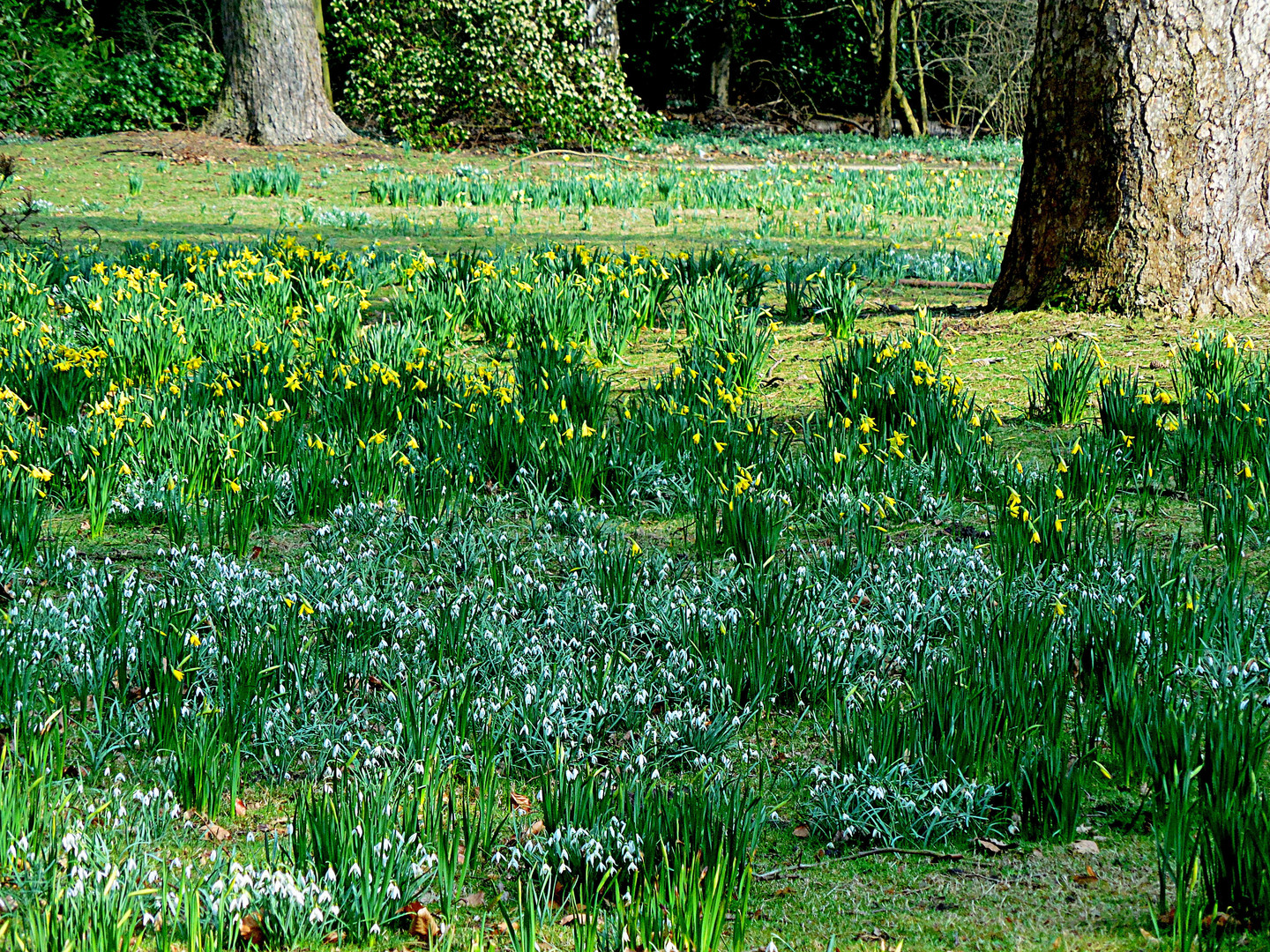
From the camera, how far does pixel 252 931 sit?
77.8 inches

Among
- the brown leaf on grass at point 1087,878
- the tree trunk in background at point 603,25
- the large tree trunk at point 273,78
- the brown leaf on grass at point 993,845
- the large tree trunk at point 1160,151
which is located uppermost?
the tree trunk in background at point 603,25

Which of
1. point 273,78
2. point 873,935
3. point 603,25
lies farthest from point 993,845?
point 603,25

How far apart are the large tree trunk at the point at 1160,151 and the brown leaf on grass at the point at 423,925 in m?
5.01

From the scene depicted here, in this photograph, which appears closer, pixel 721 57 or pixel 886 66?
pixel 886 66

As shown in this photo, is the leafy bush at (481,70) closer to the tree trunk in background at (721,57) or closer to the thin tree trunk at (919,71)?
the thin tree trunk at (919,71)

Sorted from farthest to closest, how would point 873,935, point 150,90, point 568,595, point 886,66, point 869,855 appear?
point 886,66 < point 150,90 < point 568,595 < point 869,855 < point 873,935

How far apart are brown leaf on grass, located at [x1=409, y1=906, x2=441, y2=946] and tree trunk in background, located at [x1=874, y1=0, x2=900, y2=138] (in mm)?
22513

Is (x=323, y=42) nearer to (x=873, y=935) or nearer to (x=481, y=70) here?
(x=481, y=70)

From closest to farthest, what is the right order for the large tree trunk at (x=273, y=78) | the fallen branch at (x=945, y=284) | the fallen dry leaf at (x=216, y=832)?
the fallen dry leaf at (x=216, y=832)
the fallen branch at (x=945, y=284)
the large tree trunk at (x=273, y=78)

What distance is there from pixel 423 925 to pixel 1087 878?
1.18m

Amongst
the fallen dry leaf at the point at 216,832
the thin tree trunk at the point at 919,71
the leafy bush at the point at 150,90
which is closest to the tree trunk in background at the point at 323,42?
the leafy bush at the point at 150,90

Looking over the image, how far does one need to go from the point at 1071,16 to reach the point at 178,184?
9.33 meters

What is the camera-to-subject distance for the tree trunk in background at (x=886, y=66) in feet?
73.6

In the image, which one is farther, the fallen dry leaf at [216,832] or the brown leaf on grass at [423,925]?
the fallen dry leaf at [216,832]
